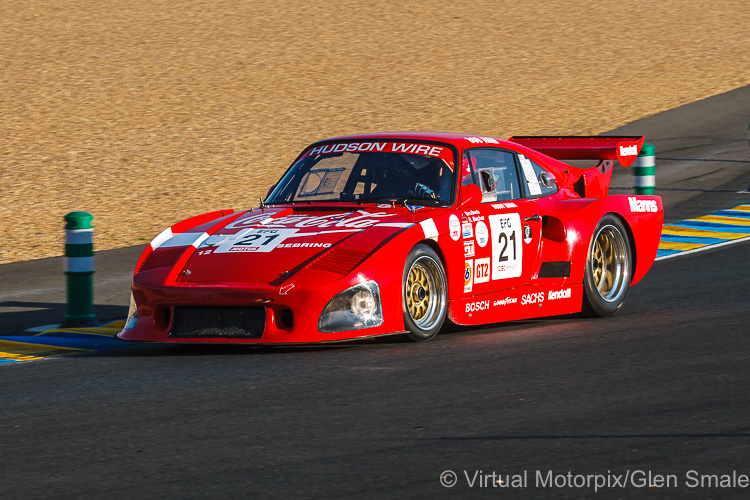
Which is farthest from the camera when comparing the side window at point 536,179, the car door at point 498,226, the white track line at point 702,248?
the white track line at point 702,248

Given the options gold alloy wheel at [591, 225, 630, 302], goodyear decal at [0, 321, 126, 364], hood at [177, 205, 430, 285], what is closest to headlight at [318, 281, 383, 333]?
hood at [177, 205, 430, 285]

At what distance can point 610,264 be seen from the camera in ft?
32.0

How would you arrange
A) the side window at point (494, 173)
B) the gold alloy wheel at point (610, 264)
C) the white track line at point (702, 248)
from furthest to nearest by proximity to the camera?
the white track line at point (702, 248) < the gold alloy wheel at point (610, 264) < the side window at point (494, 173)

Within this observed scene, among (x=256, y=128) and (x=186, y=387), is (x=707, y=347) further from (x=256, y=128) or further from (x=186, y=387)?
(x=256, y=128)

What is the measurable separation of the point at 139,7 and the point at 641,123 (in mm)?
19947

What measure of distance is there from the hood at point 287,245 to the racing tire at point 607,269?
1.54 metres

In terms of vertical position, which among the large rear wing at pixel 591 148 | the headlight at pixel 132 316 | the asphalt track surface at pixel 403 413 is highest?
the large rear wing at pixel 591 148

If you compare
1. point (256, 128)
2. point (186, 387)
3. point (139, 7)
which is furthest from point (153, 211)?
point (139, 7)

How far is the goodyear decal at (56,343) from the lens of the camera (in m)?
8.46

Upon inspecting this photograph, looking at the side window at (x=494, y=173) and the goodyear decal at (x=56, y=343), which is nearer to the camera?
the goodyear decal at (x=56, y=343)

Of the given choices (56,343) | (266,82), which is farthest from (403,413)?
(266,82)

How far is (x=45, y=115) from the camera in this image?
78.4 ft

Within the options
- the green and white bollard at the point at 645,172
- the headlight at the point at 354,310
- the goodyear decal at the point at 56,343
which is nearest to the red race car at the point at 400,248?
the headlight at the point at 354,310

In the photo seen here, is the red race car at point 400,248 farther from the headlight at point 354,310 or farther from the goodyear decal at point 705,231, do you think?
the goodyear decal at point 705,231
